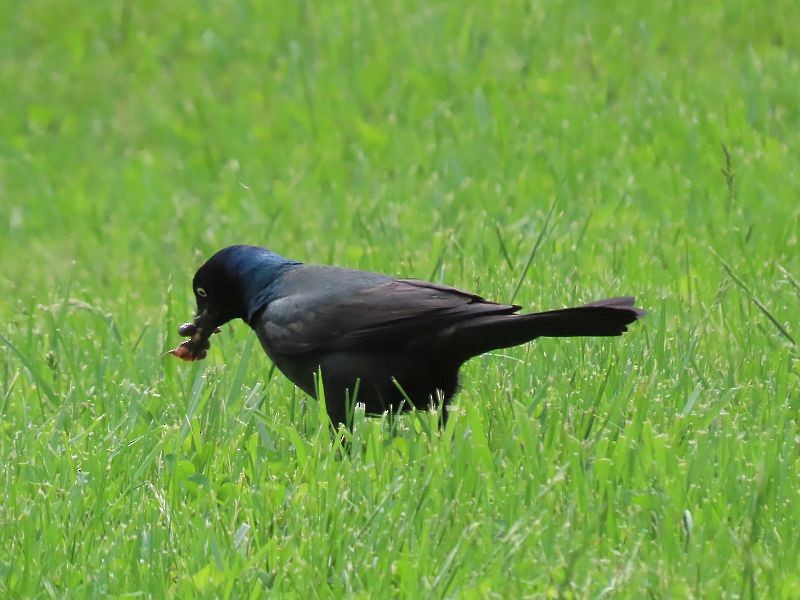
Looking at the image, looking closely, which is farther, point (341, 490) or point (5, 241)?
point (5, 241)

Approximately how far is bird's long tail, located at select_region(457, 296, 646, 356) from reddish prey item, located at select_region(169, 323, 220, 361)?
114 cm

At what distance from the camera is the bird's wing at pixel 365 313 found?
189 inches

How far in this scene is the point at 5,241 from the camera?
8.81 metres

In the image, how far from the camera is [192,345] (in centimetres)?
545

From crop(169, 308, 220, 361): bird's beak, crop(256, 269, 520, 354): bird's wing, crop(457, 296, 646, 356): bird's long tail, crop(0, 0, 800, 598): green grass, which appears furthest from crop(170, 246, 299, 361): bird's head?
crop(457, 296, 646, 356): bird's long tail

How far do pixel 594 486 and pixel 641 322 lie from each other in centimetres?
161

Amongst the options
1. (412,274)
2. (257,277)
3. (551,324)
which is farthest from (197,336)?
(551,324)

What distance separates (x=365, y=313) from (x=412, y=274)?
157 cm

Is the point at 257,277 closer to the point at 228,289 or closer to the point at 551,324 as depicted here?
the point at 228,289

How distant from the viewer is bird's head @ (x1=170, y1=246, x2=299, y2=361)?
17.5 ft

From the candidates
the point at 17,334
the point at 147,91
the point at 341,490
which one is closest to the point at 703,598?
the point at 341,490

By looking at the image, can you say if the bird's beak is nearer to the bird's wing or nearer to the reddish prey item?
the reddish prey item

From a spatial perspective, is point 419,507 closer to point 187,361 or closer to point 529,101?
point 187,361

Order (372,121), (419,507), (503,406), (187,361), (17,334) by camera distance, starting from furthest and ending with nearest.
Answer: (372,121)
(17,334)
(187,361)
(503,406)
(419,507)
